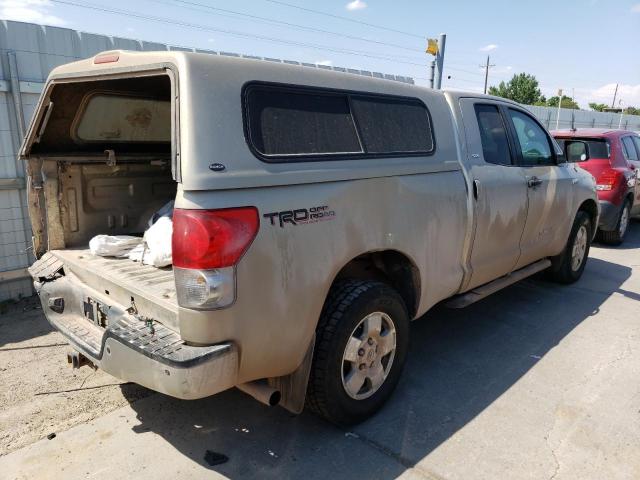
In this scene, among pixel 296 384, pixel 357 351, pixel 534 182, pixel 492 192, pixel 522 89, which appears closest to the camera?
pixel 296 384

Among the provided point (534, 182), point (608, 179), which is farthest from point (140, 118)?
point (608, 179)

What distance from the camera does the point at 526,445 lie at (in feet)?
9.68

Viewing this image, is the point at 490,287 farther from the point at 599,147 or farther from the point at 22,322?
the point at 599,147

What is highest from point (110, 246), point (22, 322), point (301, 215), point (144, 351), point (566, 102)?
point (566, 102)

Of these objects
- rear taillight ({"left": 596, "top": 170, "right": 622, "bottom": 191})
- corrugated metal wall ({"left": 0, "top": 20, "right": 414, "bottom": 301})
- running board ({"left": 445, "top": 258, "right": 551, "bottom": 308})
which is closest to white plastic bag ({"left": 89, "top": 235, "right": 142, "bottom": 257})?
corrugated metal wall ({"left": 0, "top": 20, "right": 414, "bottom": 301})

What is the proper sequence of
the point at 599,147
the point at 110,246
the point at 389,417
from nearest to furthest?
the point at 389,417, the point at 110,246, the point at 599,147

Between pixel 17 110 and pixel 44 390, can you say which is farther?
pixel 17 110

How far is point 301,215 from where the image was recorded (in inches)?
98.3

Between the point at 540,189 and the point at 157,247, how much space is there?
3486mm

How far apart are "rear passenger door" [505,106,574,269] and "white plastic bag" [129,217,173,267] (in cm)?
308

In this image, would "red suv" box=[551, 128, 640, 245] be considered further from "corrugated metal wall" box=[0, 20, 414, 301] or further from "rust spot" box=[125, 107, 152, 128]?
"rust spot" box=[125, 107, 152, 128]

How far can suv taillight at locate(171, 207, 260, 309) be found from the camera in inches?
86.2

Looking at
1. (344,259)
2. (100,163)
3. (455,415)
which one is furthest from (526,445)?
(100,163)

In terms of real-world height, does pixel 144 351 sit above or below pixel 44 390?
above
